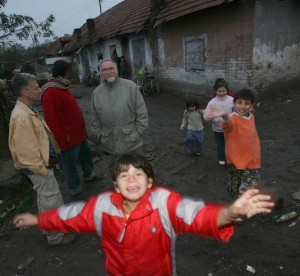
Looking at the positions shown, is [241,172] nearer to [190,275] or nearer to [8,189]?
[190,275]

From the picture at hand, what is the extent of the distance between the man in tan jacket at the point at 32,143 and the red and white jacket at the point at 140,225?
49.7 inches

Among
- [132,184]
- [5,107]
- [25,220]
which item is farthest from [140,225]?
[5,107]

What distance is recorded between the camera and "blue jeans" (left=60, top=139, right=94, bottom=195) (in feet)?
13.6

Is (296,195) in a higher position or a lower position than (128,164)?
lower

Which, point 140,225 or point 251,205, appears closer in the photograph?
point 251,205

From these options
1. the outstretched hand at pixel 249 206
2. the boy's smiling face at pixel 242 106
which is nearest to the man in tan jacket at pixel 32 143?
the boy's smiling face at pixel 242 106

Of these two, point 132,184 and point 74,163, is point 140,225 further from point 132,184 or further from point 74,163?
point 74,163

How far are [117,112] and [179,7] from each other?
834 centimetres

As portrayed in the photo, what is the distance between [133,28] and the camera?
1358cm

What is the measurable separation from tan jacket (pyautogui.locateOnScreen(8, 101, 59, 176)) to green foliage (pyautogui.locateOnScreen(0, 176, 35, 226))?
1.68 m

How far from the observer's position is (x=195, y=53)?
10.6 m

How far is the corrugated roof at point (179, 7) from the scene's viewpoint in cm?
899

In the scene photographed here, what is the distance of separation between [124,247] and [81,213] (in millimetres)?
A: 339

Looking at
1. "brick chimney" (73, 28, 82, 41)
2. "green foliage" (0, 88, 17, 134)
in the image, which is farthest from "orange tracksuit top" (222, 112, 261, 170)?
"brick chimney" (73, 28, 82, 41)
